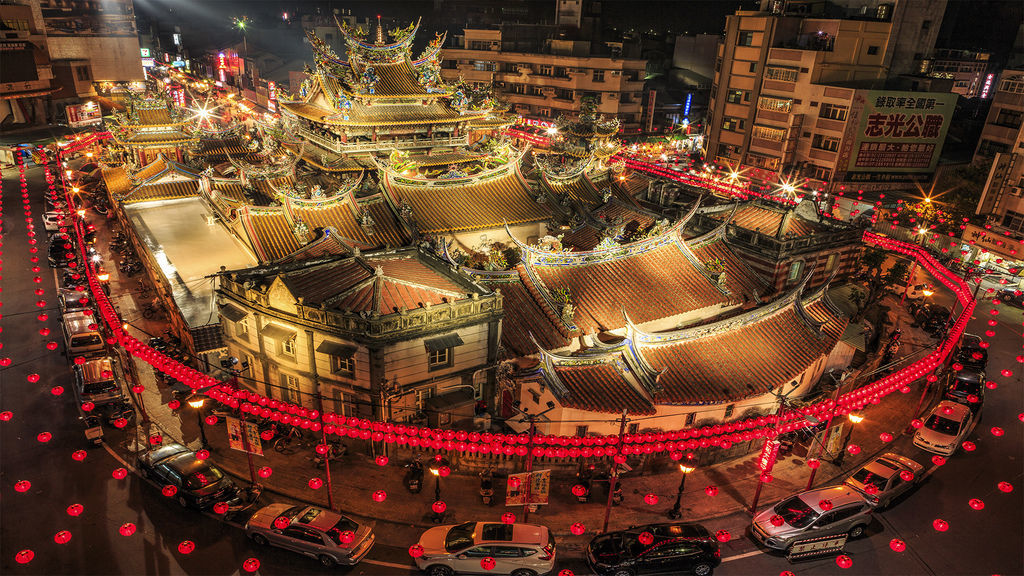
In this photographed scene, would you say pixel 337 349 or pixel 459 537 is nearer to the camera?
pixel 459 537

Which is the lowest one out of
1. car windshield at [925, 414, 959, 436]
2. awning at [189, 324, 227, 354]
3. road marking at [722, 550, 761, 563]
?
road marking at [722, 550, 761, 563]

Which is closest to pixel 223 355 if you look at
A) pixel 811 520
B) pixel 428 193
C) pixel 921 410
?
pixel 428 193

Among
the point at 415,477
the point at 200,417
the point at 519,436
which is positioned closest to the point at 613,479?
the point at 519,436

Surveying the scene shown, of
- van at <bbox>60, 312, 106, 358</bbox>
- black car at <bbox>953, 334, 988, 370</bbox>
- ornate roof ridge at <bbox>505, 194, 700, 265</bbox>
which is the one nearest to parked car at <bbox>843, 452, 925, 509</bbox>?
black car at <bbox>953, 334, 988, 370</bbox>

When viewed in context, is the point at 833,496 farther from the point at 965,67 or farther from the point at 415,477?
the point at 965,67

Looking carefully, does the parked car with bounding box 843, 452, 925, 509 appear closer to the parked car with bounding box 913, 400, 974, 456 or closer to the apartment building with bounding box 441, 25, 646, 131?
the parked car with bounding box 913, 400, 974, 456

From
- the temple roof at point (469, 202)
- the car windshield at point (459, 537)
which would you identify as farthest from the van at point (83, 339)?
the car windshield at point (459, 537)

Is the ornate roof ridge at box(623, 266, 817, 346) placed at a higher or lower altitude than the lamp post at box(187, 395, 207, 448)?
higher
